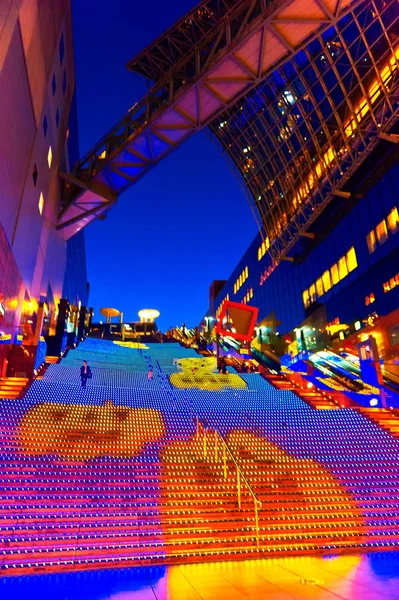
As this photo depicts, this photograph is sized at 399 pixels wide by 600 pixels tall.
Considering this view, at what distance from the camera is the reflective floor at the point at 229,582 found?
14.8 ft

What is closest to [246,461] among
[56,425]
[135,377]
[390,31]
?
[56,425]

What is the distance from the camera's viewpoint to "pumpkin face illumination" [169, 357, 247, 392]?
685 inches

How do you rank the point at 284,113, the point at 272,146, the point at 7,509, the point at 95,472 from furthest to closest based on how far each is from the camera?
the point at 272,146
the point at 284,113
the point at 95,472
the point at 7,509

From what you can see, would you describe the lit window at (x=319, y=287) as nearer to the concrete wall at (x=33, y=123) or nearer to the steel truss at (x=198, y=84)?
the steel truss at (x=198, y=84)

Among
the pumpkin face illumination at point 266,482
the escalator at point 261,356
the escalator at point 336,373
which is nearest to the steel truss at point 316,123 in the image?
the escalator at point 261,356

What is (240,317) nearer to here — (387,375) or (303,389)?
(303,389)

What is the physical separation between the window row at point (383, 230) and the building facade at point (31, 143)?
2353cm

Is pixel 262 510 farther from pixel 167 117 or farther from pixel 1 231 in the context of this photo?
pixel 167 117

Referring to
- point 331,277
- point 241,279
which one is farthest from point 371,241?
point 241,279

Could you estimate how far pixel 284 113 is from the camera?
3391cm

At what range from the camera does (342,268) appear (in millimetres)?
33938

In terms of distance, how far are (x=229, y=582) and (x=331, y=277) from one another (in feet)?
110

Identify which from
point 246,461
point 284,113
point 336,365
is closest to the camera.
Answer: point 246,461

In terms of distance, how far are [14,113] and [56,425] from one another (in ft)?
36.7
